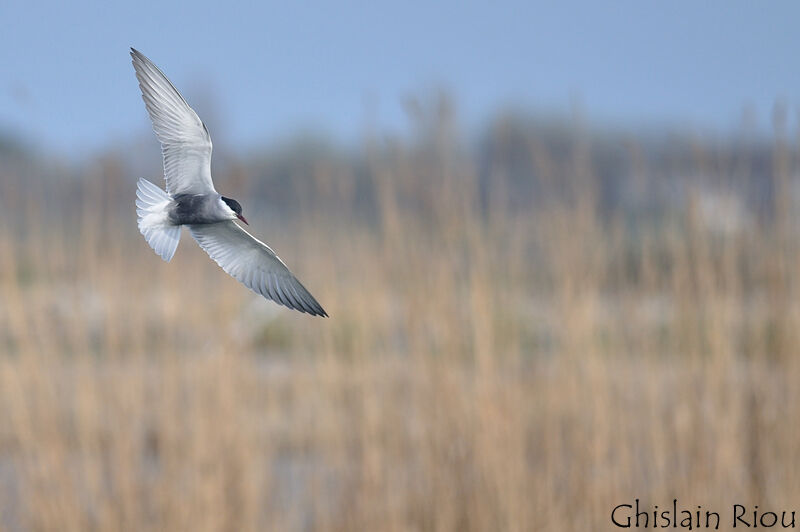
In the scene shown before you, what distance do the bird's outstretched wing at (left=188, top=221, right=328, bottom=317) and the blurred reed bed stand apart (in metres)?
1.14

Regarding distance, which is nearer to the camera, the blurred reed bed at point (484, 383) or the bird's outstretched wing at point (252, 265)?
the bird's outstretched wing at point (252, 265)

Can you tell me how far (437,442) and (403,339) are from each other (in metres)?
0.20

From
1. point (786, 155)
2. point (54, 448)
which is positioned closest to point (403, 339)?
point (54, 448)

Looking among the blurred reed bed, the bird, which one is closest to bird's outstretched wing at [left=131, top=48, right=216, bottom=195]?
the bird

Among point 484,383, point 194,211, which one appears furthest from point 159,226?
point 484,383

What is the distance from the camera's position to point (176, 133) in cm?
15

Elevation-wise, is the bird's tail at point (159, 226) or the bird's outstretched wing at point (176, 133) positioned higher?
the bird's outstretched wing at point (176, 133)

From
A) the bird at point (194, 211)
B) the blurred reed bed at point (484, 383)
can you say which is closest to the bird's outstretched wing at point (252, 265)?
the bird at point (194, 211)

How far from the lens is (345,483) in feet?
4.92

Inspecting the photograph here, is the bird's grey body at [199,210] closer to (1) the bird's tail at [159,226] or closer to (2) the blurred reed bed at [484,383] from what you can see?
(1) the bird's tail at [159,226]

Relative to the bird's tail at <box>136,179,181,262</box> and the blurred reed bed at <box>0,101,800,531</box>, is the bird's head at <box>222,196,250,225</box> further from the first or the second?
the blurred reed bed at <box>0,101,800,531</box>

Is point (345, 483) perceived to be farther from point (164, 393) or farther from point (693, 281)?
point (693, 281)

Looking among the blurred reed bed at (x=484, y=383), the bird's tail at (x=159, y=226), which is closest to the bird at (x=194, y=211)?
the bird's tail at (x=159, y=226)

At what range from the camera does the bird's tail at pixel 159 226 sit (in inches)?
5.4
